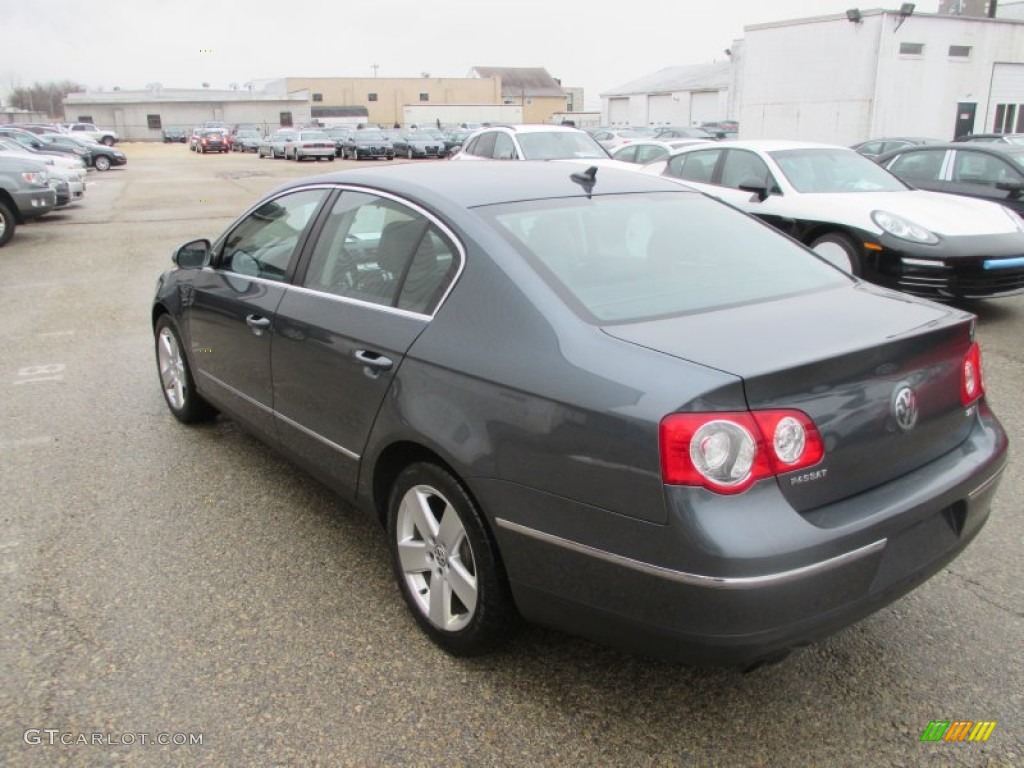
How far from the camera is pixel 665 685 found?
268cm

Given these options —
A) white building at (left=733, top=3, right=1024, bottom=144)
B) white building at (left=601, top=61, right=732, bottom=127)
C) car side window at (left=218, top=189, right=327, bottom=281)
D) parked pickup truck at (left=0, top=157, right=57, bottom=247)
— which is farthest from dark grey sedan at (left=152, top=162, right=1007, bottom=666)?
white building at (left=601, top=61, right=732, bottom=127)

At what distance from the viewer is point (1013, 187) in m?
9.27

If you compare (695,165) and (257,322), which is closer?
(257,322)

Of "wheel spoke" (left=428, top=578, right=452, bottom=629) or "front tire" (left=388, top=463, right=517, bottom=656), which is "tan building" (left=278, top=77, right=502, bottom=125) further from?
"wheel spoke" (left=428, top=578, right=452, bottom=629)

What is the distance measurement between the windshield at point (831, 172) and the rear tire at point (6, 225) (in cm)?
1183

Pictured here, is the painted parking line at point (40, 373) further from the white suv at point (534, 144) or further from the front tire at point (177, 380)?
the white suv at point (534, 144)

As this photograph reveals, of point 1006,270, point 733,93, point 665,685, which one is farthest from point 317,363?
point 733,93

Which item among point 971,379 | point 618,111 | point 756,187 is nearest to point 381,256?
point 971,379

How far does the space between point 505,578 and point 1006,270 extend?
6.05 m

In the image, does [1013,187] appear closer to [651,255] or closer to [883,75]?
[651,255]

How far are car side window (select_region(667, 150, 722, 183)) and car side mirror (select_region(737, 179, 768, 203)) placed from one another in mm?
717

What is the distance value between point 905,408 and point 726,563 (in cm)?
79

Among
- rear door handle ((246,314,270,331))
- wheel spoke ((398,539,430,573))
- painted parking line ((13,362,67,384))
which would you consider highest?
rear door handle ((246,314,270,331))

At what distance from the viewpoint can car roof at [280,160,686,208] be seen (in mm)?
3072
